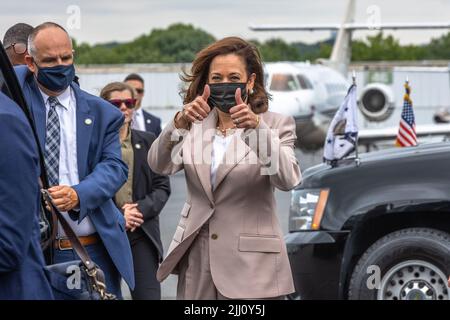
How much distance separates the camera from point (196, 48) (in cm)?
7812

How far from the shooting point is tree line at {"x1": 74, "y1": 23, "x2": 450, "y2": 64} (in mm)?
84125

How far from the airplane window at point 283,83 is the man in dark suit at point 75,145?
88.7ft

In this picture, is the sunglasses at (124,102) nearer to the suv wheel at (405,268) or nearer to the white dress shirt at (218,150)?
the suv wheel at (405,268)

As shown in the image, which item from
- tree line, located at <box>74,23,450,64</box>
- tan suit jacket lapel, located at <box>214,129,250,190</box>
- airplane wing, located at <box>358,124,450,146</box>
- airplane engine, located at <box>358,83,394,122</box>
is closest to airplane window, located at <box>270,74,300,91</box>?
airplane engine, located at <box>358,83,394,122</box>

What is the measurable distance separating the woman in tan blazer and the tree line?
204ft

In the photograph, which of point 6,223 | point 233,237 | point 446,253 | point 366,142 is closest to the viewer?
point 6,223

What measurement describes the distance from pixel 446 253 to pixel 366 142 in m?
21.8

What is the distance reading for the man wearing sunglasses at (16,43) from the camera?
5570mm

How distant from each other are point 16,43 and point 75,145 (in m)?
0.99

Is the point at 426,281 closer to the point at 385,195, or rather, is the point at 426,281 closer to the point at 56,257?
the point at 385,195

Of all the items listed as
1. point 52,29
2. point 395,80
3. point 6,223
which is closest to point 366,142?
point 52,29

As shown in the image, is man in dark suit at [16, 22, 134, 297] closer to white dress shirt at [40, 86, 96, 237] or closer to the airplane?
white dress shirt at [40, 86, 96, 237]

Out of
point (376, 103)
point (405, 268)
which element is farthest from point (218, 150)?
point (376, 103)
